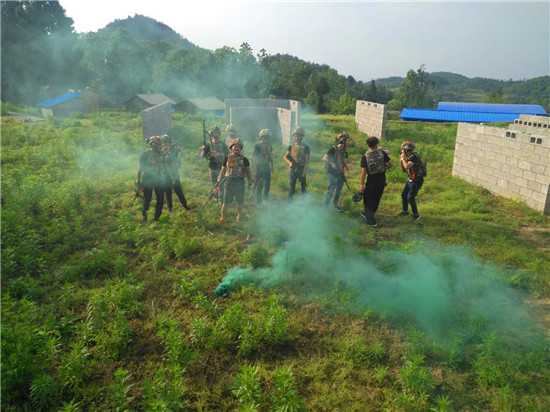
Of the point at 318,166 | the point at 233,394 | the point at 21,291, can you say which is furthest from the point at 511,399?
the point at 318,166

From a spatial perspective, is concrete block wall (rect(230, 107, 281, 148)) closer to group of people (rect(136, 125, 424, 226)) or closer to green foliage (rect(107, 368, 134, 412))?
group of people (rect(136, 125, 424, 226))

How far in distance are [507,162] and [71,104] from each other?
43.2 m

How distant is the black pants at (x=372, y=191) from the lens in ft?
25.3

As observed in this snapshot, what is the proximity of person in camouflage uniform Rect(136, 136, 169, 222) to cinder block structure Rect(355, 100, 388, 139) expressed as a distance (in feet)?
39.3

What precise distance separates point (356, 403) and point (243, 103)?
21.4 meters

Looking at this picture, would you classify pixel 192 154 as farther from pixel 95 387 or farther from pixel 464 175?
pixel 95 387

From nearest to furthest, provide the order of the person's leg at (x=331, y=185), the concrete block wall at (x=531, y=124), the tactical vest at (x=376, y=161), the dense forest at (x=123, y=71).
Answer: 1. the tactical vest at (x=376, y=161)
2. the person's leg at (x=331, y=185)
3. the concrete block wall at (x=531, y=124)
4. the dense forest at (x=123, y=71)

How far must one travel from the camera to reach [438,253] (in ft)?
21.5

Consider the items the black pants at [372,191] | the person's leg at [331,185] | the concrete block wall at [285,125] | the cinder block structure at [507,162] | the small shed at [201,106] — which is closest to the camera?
the black pants at [372,191]

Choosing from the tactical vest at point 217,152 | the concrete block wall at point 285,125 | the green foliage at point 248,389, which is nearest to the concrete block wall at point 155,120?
the concrete block wall at point 285,125

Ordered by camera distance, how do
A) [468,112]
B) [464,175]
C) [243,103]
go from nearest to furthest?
1. [464,175]
2. [243,103]
3. [468,112]

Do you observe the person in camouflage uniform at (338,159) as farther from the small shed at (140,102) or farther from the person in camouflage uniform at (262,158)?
the small shed at (140,102)

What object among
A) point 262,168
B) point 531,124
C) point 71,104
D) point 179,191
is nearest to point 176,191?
point 179,191

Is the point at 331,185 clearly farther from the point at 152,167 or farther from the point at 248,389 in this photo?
the point at 248,389
